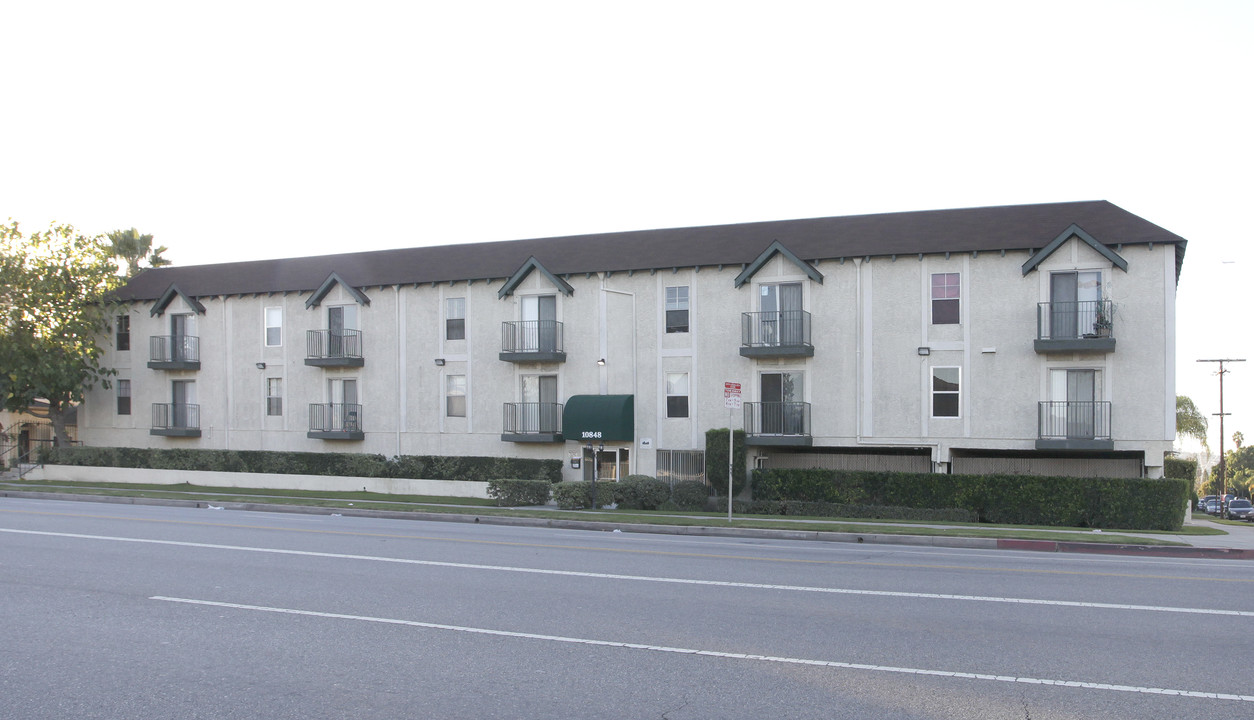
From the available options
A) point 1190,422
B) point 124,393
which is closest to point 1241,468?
point 1190,422

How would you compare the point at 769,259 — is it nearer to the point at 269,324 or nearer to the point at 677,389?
the point at 677,389

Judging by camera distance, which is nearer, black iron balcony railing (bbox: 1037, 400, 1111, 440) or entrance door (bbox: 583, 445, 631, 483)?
black iron balcony railing (bbox: 1037, 400, 1111, 440)

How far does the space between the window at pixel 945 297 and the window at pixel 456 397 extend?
16550mm

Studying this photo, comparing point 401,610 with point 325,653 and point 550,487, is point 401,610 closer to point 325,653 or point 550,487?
point 325,653

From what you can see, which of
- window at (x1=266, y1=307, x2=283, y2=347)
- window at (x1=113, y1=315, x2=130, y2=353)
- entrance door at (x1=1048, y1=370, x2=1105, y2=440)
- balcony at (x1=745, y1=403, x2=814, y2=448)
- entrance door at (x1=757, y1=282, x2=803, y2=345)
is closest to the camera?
entrance door at (x1=1048, y1=370, x2=1105, y2=440)

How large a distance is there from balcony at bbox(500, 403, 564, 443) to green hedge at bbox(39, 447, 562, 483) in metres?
0.81

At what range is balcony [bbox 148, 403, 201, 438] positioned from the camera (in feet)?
127

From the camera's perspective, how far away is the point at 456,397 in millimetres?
34312

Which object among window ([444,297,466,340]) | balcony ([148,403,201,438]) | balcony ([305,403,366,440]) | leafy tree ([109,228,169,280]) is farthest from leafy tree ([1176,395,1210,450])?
leafy tree ([109,228,169,280])

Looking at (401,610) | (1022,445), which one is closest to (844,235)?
(1022,445)

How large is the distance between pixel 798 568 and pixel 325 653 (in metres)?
7.33

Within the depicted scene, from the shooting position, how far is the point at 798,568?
13234 millimetres

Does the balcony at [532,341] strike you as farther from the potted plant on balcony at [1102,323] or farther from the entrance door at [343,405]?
the potted plant on balcony at [1102,323]

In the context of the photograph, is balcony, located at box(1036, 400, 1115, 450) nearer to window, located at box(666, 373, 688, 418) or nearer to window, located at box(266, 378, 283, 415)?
window, located at box(666, 373, 688, 418)
